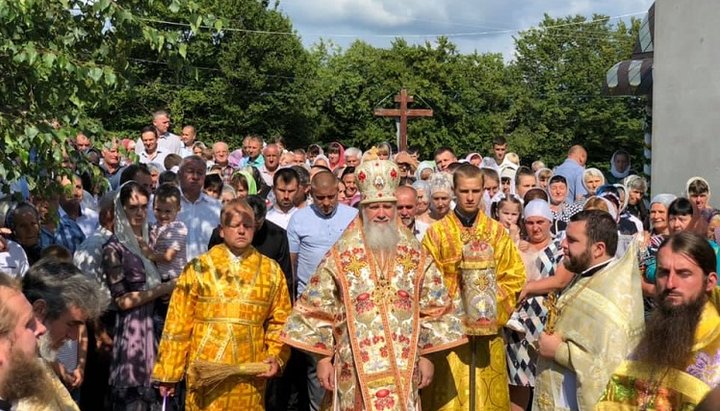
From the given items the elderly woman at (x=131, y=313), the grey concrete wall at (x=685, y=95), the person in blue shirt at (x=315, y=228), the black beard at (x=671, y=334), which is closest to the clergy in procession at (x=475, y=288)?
the person in blue shirt at (x=315, y=228)

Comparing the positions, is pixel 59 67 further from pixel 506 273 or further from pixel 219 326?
pixel 506 273

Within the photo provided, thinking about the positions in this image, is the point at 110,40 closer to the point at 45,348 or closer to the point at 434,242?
the point at 45,348

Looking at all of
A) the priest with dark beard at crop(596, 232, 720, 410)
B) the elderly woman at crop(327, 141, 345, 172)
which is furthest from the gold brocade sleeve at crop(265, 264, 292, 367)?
the elderly woman at crop(327, 141, 345, 172)

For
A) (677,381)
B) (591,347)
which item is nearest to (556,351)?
(591,347)

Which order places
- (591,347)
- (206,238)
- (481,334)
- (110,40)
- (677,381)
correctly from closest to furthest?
(677,381) → (591,347) → (110,40) → (481,334) → (206,238)

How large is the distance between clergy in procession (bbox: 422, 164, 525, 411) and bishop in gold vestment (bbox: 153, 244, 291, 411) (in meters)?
1.22

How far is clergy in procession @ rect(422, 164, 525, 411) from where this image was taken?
6340 millimetres

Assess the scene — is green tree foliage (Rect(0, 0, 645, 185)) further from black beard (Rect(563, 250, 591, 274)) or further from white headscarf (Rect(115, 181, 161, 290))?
black beard (Rect(563, 250, 591, 274))

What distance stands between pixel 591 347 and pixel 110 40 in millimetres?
2917

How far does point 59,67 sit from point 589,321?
285cm

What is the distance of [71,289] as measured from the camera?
13.1ft

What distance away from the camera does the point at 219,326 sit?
5.86 metres

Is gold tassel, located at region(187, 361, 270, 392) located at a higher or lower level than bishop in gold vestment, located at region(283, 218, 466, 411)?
lower

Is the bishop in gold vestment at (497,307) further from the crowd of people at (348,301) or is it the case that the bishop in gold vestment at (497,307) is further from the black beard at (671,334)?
the black beard at (671,334)
